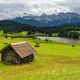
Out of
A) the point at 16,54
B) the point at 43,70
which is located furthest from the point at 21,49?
the point at 43,70

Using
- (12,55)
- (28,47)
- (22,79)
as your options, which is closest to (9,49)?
(12,55)

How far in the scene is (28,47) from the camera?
72062mm

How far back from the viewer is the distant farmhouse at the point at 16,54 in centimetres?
6525

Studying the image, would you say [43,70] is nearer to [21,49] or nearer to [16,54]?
[16,54]

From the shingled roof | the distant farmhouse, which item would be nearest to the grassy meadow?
the distant farmhouse

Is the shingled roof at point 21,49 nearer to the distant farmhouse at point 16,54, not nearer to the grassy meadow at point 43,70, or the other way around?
the distant farmhouse at point 16,54

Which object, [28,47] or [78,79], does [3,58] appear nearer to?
[28,47]

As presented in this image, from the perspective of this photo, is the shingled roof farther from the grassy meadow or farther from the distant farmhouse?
the grassy meadow

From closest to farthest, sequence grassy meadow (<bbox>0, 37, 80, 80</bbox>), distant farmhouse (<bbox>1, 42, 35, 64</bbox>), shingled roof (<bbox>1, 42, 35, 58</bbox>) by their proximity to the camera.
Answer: grassy meadow (<bbox>0, 37, 80, 80</bbox>) < shingled roof (<bbox>1, 42, 35, 58</bbox>) < distant farmhouse (<bbox>1, 42, 35, 64</bbox>)

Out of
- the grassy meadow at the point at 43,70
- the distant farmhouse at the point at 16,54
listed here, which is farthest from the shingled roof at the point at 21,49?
the grassy meadow at the point at 43,70

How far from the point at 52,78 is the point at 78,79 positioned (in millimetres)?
2387

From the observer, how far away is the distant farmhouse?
214ft

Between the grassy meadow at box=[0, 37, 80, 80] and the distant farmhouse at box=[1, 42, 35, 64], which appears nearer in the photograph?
the grassy meadow at box=[0, 37, 80, 80]

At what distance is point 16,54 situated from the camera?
65.8 m
